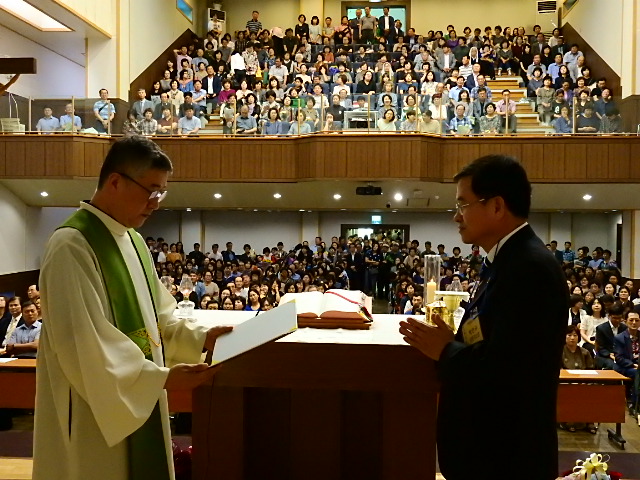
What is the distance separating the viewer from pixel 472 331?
196cm

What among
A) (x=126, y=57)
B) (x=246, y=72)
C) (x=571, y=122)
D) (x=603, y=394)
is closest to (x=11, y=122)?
(x=126, y=57)

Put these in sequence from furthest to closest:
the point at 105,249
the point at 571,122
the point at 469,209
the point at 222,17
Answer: the point at 222,17 → the point at 571,122 → the point at 105,249 → the point at 469,209

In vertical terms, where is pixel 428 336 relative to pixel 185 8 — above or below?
below

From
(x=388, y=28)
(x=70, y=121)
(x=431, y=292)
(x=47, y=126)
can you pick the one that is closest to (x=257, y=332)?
(x=431, y=292)

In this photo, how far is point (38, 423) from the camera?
6.75 ft

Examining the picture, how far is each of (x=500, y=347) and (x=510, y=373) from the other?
79 mm

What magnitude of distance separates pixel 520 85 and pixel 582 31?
284 cm

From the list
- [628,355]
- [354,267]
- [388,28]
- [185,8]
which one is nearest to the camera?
[628,355]

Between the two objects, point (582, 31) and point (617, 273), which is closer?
point (617, 273)

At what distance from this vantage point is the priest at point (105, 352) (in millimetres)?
1943

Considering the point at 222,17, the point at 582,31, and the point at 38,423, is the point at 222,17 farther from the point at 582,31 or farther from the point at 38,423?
the point at 38,423

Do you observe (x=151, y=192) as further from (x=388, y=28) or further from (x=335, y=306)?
(x=388, y=28)

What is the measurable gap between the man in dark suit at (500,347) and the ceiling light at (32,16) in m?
13.3

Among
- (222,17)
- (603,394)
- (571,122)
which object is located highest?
(222,17)
